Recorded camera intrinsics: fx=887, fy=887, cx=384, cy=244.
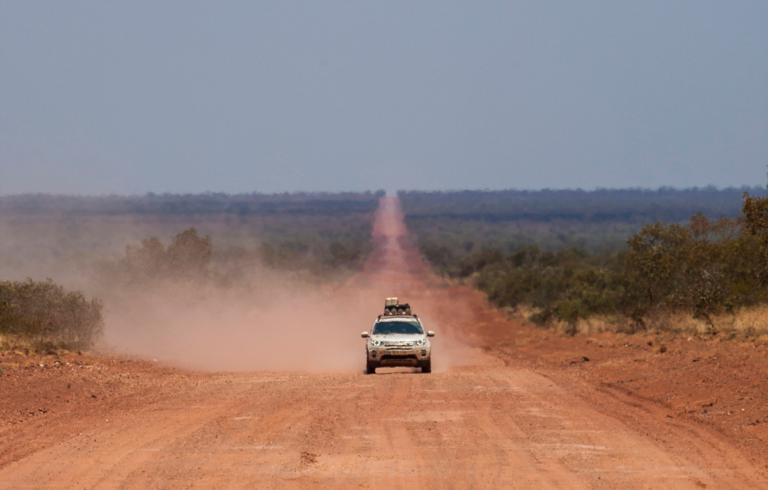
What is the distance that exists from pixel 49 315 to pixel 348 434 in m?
17.4

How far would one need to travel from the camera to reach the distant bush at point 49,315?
24125 millimetres

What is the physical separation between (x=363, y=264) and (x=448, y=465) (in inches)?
3279

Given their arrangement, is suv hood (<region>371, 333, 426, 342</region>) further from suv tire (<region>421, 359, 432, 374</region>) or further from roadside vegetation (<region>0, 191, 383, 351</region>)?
roadside vegetation (<region>0, 191, 383, 351</region>)

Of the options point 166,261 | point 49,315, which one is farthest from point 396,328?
point 166,261

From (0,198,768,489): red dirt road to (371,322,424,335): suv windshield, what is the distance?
2376 millimetres

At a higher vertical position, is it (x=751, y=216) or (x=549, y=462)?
(x=751, y=216)

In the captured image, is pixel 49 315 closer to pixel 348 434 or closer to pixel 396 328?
pixel 396 328

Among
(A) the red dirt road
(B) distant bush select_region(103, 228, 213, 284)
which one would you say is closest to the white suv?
(A) the red dirt road

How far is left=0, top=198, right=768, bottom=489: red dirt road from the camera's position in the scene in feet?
31.5

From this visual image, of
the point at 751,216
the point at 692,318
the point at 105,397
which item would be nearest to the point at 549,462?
the point at 105,397

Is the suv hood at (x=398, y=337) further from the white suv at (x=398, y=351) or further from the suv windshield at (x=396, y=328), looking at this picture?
the suv windshield at (x=396, y=328)

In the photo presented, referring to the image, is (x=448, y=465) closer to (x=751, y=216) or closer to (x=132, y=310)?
(x=751, y=216)

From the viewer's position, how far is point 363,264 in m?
93.4

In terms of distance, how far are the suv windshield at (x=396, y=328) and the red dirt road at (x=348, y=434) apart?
2376mm
